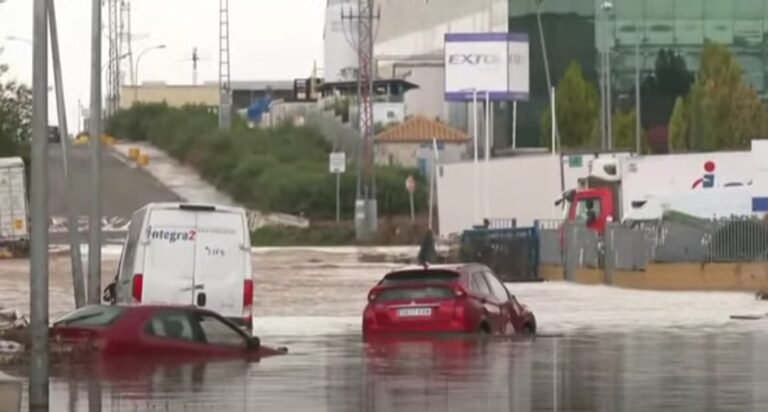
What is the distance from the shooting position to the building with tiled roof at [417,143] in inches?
4166

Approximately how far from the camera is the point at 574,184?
2514 inches

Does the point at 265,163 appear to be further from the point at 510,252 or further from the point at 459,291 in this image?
the point at 459,291

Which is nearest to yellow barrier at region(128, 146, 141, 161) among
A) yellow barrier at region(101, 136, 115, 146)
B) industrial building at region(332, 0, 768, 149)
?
yellow barrier at region(101, 136, 115, 146)

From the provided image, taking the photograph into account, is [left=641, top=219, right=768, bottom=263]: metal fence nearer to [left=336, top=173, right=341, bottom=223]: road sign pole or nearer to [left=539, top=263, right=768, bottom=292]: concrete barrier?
[left=539, top=263, right=768, bottom=292]: concrete barrier

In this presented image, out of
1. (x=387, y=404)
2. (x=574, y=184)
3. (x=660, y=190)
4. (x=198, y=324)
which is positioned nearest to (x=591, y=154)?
(x=574, y=184)

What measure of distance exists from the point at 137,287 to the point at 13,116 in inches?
1594

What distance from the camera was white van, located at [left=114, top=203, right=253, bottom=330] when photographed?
27.2 m

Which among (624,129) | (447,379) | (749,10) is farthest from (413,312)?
(749,10)

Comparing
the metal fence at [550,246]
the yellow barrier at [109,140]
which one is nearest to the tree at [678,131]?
the metal fence at [550,246]

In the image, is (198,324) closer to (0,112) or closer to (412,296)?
(412,296)

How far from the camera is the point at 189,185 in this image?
109000 millimetres

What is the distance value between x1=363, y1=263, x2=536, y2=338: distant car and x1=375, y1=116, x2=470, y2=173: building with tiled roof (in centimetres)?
7270

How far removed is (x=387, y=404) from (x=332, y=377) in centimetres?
376

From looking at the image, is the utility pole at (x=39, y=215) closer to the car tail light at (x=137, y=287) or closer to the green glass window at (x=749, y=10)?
the car tail light at (x=137, y=287)
